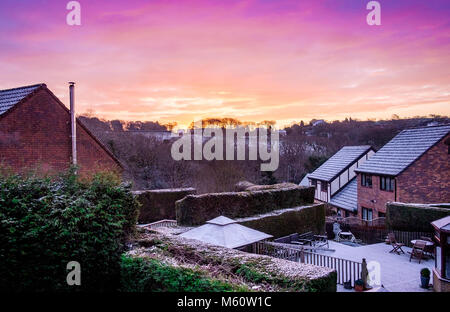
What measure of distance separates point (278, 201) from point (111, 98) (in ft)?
47.5

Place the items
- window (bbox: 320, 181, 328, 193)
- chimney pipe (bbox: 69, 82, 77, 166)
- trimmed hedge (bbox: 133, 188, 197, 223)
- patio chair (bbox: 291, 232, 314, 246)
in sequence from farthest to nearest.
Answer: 1. window (bbox: 320, 181, 328, 193)
2. trimmed hedge (bbox: 133, 188, 197, 223)
3. chimney pipe (bbox: 69, 82, 77, 166)
4. patio chair (bbox: 291, 232, 314, 246)

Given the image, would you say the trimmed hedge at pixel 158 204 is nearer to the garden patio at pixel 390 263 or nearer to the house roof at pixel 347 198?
the garden patio at pixel 390 263

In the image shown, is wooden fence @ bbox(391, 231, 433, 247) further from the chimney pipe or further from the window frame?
the chimney pipe

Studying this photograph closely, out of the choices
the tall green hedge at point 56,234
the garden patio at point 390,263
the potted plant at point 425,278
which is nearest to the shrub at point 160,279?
the tall green hedge at point 56,234

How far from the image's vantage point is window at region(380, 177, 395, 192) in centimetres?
2548

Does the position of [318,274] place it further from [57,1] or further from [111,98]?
[111,98]

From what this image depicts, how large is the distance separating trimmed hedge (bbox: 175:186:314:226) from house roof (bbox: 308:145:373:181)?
1272 cm

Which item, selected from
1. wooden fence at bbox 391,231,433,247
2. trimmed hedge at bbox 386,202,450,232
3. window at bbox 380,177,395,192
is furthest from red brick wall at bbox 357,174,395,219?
wooden fence at bbox 391,231,433,247

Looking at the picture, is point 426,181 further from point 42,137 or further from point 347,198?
point 42,137

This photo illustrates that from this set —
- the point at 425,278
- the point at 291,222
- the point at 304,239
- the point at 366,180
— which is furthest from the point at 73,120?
the point at 366,180

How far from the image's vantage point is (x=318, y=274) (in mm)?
5734

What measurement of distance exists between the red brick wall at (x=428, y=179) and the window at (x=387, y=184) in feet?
2.15

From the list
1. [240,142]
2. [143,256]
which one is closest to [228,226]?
[143,256]
